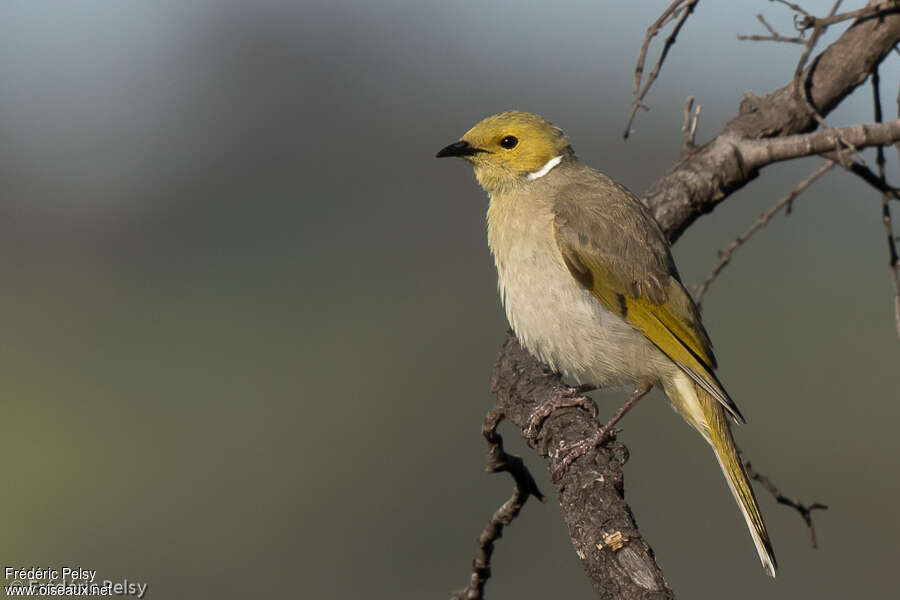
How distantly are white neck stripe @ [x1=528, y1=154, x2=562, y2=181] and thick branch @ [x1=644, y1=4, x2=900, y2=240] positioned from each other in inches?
21.0

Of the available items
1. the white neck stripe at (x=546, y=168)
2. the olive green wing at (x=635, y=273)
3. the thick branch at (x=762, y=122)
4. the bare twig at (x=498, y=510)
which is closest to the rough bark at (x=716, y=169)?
the thick branch at (x=762, y=122)

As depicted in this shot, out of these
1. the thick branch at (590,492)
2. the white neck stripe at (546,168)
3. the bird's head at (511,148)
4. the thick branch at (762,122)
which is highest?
Result: the bird's head at (511,148)

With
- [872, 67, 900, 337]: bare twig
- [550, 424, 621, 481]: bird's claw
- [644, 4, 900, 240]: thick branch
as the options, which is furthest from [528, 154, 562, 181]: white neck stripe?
[550, 424, 621, 481]: bird's claw

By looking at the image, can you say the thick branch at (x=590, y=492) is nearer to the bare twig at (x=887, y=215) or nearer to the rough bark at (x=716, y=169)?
the rough bark at (x=716, y=169)

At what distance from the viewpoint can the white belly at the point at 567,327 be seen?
4645mm

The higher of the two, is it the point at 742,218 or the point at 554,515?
the point at 742,218

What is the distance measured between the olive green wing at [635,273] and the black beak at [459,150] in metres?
0.71

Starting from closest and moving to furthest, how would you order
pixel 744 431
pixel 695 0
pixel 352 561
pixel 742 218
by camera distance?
pixel 695 0, pixel 352 561, pixel 744 431, pixel 742 218

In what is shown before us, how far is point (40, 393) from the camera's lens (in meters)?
21.8

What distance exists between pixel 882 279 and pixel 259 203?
19136mm

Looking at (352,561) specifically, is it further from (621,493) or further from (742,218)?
(742,218)

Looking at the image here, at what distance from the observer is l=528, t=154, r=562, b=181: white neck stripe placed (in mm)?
5203

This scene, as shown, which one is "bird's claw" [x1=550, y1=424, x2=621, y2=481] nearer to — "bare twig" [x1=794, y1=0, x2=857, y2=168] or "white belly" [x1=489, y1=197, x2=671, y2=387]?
"white belly" [x1=489, y1=197, x2=671, y2=387]

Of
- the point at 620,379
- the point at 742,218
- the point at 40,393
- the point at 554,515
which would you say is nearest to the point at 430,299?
the point at 742,218
